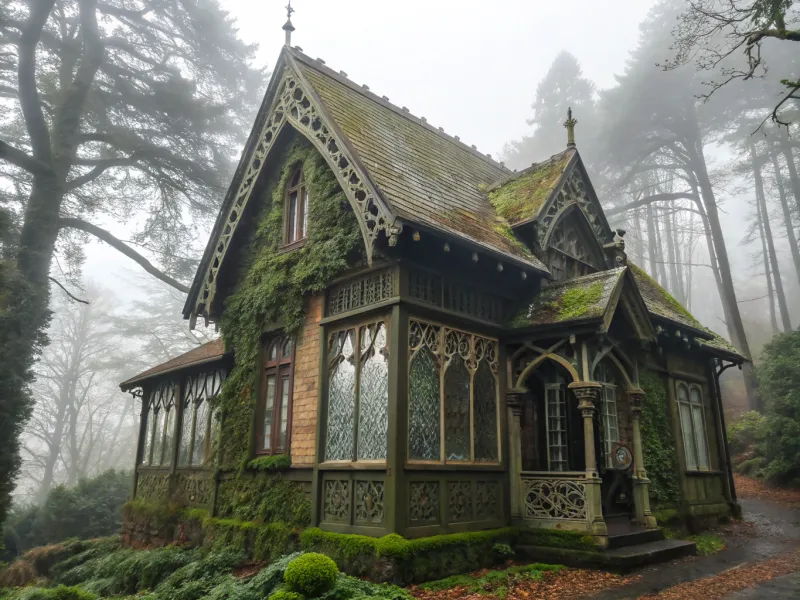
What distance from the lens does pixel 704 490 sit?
14336 mm

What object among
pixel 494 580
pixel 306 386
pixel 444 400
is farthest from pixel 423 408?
pixel 306 386

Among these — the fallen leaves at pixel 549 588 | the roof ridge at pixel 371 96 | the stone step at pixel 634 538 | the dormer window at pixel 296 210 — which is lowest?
the fallen leaves at pixel 549 588

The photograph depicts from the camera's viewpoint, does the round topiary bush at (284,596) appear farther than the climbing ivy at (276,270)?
No

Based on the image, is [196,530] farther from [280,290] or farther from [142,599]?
[280,290]

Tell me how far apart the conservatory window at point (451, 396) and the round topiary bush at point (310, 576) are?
2.43 m

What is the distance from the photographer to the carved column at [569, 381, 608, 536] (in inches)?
370

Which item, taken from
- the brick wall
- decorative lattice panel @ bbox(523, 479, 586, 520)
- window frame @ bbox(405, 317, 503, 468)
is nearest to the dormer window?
the brick wall

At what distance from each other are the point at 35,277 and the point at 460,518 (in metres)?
16.9

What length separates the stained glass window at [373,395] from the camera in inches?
371

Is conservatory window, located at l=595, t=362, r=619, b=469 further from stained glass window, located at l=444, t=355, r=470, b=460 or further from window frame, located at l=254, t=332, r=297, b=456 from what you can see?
window frame, located at l=254, t=332, r=297, b=456

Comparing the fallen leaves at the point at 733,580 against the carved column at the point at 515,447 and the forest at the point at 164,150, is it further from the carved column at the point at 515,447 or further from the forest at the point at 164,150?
the forest at the point at 164,150

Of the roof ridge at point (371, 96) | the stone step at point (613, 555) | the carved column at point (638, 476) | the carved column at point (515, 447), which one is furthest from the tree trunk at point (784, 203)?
the carved column at point (515, 447)

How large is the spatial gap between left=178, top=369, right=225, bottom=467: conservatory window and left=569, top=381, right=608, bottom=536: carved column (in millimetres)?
8588

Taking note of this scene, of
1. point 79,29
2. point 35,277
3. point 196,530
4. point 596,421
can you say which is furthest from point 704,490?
point 79,29
